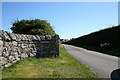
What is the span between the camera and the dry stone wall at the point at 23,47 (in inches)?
385

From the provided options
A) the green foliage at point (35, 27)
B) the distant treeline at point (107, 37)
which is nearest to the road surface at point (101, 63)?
the green foliage at point (35, 27)

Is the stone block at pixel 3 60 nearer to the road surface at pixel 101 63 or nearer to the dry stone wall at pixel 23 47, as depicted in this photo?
the dry stone wall at pixel 23 47

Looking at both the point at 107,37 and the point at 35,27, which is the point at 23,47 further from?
the point at 107,37

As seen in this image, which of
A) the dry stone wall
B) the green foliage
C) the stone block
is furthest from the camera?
the green foliage

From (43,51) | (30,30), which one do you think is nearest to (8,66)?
(43,51)

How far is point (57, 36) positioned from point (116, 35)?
15343 millimetres

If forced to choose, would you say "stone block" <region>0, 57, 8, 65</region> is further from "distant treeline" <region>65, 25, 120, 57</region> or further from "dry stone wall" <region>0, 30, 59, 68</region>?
"distant treeline" <region>65, 25, 120, 57</region>

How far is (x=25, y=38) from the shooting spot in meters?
13.0

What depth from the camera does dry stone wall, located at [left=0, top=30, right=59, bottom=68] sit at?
9.78 m

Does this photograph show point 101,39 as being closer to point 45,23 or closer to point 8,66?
point 45,23

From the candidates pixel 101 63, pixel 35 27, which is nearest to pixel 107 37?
pixel 35 27

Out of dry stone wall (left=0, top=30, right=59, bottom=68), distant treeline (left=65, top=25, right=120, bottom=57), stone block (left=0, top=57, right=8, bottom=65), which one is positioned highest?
distant treeline (left=65, top=25, right=120, bottom=57)

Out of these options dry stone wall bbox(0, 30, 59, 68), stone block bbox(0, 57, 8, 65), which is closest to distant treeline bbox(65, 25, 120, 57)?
dry stone wall bbox(0, 30, 59, 68)

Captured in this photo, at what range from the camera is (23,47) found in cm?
1260
